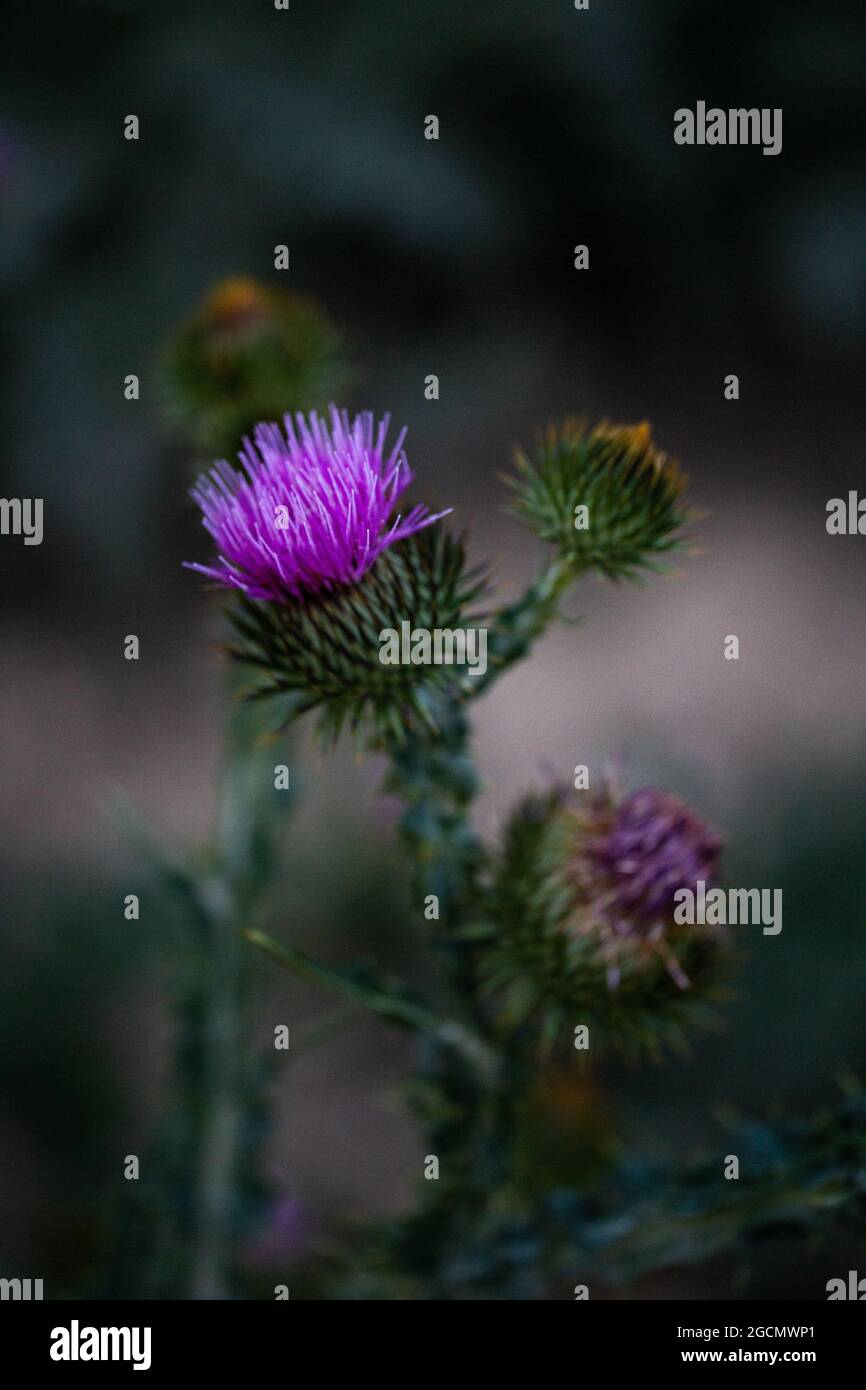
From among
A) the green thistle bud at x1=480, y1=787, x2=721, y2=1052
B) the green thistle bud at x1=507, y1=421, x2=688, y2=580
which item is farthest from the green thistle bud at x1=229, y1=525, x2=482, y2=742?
the green thistle bud at x1=480, y1=787, x2=721, y2=1052

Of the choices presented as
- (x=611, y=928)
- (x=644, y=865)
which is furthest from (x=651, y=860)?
(x=611, y=928)

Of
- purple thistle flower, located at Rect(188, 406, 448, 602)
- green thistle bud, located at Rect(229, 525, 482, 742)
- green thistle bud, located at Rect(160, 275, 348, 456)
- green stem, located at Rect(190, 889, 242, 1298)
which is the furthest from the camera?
green thistle bud, located at Rect(160, 275, 348, 456)

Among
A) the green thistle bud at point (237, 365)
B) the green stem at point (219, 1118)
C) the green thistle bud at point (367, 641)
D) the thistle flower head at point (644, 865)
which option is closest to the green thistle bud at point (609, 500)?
the green thistle bud at point (367, 641)

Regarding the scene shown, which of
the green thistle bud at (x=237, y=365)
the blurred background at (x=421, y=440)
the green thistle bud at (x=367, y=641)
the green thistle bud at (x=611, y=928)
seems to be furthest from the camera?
the blurred background at (x=421, y=440)

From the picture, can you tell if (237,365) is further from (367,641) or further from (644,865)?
(644,865)

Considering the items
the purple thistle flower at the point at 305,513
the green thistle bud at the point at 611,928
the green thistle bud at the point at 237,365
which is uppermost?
the green thistle bud at the point at 237,365

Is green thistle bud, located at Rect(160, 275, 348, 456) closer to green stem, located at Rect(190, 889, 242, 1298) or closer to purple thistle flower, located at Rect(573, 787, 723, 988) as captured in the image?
green stem, located at Rect(190, 889, 242, 1298)

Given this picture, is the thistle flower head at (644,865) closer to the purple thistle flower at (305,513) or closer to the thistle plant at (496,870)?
the thistle plant at (496,870)
